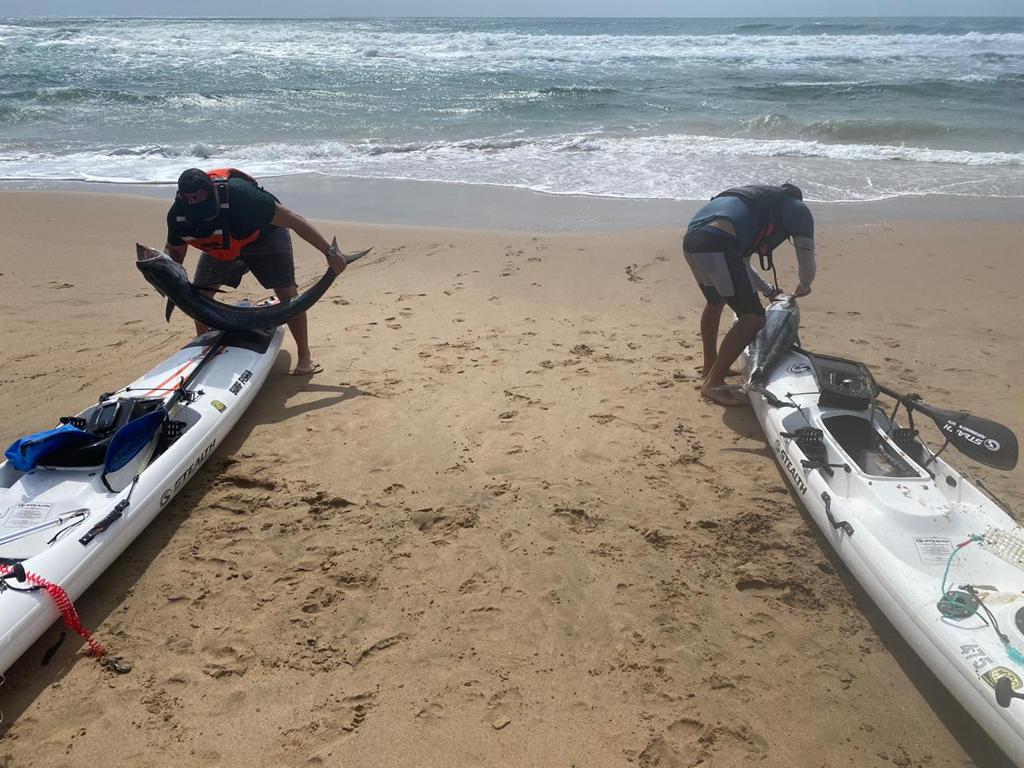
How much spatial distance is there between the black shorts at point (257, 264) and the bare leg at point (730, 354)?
3219mm

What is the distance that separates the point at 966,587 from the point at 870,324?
12.3 feet

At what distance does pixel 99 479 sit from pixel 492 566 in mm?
2133

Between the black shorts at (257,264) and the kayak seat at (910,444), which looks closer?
the kayak seat at (910,444)

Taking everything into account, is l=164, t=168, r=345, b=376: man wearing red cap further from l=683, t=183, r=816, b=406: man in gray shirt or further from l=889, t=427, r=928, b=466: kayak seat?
l=889, t=427, r=928, b=466: kayak seat

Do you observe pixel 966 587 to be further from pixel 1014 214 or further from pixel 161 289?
pixel 1014 214

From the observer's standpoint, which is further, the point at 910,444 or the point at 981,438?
the point at 910,444

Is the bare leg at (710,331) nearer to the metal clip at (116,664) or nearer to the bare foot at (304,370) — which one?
the bare foot at (304,370)

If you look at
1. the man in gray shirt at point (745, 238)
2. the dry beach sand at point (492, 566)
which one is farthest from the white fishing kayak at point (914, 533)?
the man in gray shirt at point (745, 238)

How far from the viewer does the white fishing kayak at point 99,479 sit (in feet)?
10.1

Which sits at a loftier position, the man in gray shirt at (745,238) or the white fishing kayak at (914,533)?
the man in gray shirt at (745,238)

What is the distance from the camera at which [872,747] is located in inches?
107

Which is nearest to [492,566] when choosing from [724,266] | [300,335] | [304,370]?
[724,266]

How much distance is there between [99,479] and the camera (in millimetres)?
3824

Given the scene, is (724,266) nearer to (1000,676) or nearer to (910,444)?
(910,444)
